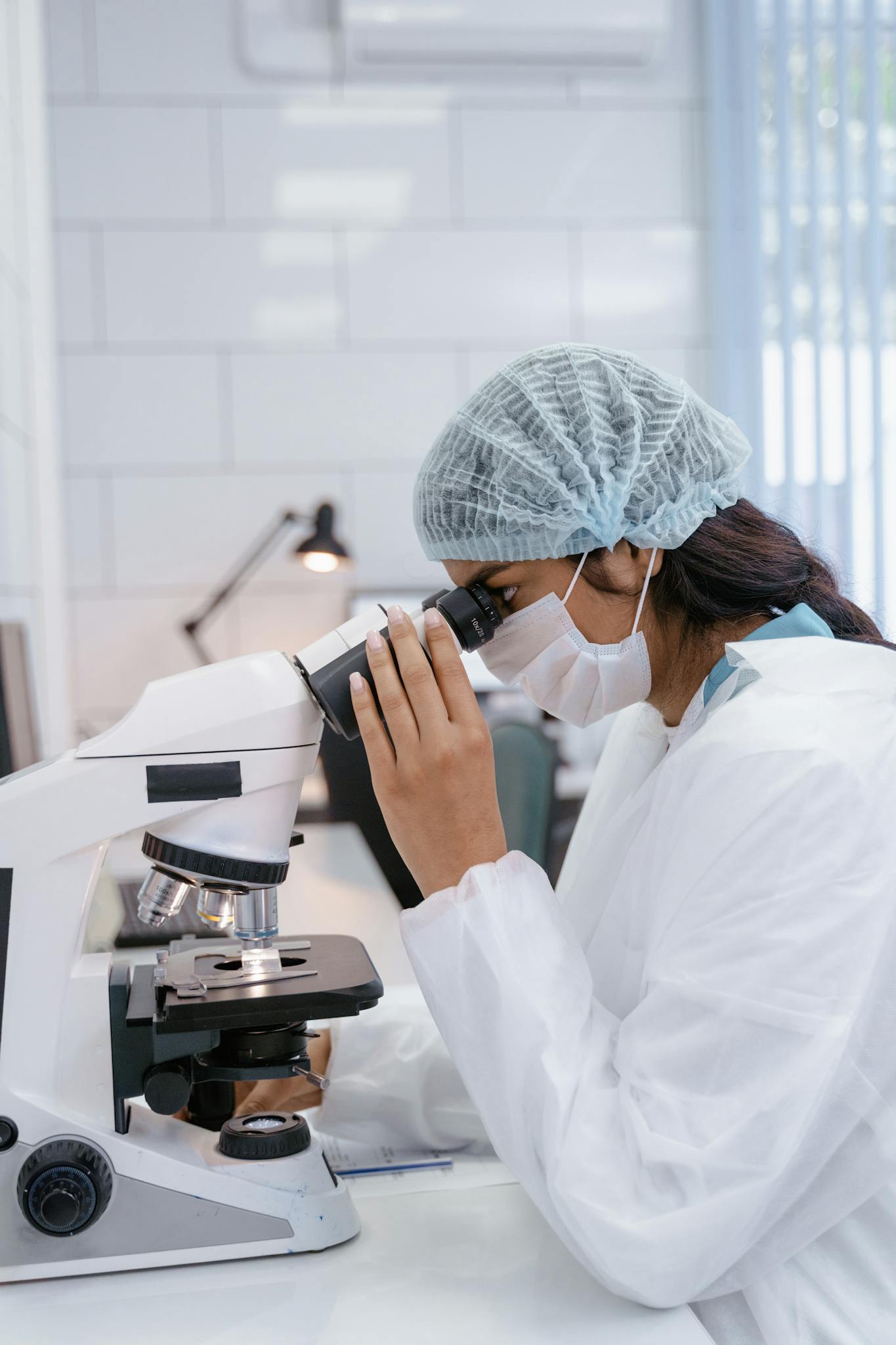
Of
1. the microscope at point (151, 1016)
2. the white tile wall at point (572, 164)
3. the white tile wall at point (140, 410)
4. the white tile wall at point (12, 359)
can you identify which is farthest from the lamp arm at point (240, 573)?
the microscope at point (151, 1016)

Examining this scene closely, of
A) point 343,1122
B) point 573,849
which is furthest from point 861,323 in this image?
point 343,1122

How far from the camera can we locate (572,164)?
8.66 ft

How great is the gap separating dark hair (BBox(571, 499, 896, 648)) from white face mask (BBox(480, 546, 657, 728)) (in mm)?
25

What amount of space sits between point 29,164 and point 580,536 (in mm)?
1900

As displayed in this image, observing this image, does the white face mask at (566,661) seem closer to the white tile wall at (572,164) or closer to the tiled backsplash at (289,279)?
the tiled backsplash at (289,279)

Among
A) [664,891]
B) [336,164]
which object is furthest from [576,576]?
[336,164]

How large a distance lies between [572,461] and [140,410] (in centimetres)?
192

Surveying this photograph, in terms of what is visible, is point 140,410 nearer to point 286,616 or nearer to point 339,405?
point 339,405

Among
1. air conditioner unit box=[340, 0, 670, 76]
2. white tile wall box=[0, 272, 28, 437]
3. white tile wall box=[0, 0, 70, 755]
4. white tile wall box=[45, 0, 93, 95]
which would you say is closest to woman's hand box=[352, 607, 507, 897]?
white tile wall box=[0, 0, 70, 755]

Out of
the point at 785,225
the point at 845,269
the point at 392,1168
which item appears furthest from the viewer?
the point at 785,225

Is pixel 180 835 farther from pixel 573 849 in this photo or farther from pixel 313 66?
pixel 313 66

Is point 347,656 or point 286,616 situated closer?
point 347,656

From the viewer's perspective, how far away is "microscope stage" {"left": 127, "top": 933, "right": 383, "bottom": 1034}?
734 millimetres

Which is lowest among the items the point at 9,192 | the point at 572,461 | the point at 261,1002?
the point at 261,1002
